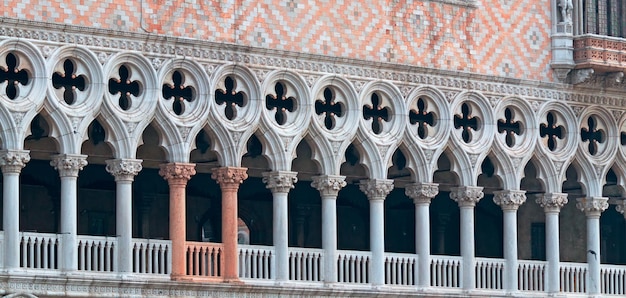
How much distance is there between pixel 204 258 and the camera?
38.5 m

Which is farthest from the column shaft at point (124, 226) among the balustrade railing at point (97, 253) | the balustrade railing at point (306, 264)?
the balustrade railing at point (306, 264)

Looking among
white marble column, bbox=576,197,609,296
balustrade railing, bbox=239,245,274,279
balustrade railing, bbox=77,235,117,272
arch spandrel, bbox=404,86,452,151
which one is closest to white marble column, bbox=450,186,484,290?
arch spandrel, bbox=404,86,452,151

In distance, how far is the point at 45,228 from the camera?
39.8 metres

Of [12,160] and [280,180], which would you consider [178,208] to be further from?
[12,160]

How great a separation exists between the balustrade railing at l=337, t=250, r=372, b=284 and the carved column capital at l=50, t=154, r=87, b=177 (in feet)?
17.6

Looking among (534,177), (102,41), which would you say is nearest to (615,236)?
(534,177)

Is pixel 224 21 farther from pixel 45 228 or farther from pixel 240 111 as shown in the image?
pixel 45 228

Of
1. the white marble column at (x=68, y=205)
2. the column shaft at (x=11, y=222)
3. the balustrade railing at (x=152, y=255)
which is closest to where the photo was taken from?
the column shaft at (x=11, y=222)

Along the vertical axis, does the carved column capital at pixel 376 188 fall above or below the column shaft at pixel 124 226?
above

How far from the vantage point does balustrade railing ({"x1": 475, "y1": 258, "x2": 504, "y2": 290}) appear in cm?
4206

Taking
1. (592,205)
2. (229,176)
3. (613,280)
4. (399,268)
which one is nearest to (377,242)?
(399,268)

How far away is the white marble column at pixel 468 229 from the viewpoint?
4175 cm

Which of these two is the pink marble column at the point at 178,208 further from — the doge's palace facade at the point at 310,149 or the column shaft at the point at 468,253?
the column shaft at the point at 468,253

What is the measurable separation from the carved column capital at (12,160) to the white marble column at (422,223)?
7.90 m
